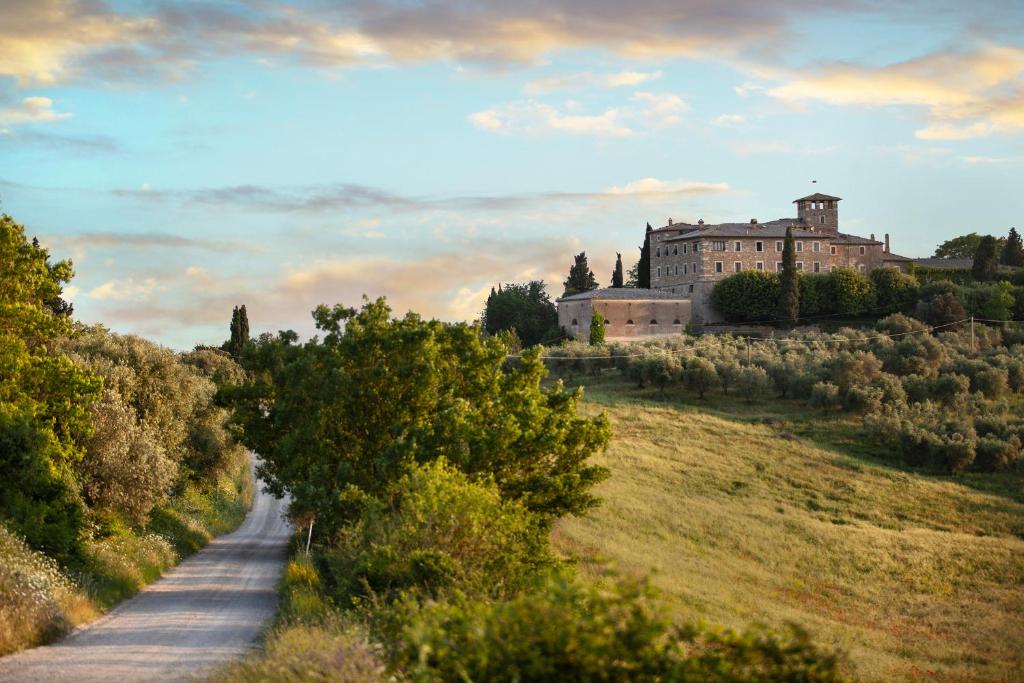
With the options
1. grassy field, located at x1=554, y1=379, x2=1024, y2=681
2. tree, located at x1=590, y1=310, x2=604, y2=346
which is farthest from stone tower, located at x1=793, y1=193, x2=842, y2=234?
grassy field, located at x1=554, y1=379, x2=1024, y2=681

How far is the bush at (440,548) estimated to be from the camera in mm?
18875

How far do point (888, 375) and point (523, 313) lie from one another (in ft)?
159

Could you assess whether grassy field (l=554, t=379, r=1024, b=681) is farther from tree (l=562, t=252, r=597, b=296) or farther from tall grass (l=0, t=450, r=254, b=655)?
tree (l=562, t=252, r=597, b=296)

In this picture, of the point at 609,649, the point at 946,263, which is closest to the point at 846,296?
the point at 946,263

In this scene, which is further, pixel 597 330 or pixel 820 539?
pixel 597 330

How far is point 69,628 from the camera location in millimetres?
24656

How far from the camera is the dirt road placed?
19.5 metres

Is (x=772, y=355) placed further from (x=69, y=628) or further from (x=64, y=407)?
(x=69, y=628)

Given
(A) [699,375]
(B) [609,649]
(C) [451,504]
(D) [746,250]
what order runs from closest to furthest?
(B) [609,649] → (C) [451,504] → (A) [699,375] → (D) [746,250]

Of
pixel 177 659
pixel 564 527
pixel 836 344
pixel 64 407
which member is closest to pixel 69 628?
pixel 177 659

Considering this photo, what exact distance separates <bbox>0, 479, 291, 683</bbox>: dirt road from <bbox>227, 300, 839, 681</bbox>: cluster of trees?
7.02 ft

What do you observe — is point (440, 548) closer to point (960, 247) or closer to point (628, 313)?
point (628, 313)

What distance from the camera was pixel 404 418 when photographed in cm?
3306

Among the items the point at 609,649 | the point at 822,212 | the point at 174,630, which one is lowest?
the point at 174,630
